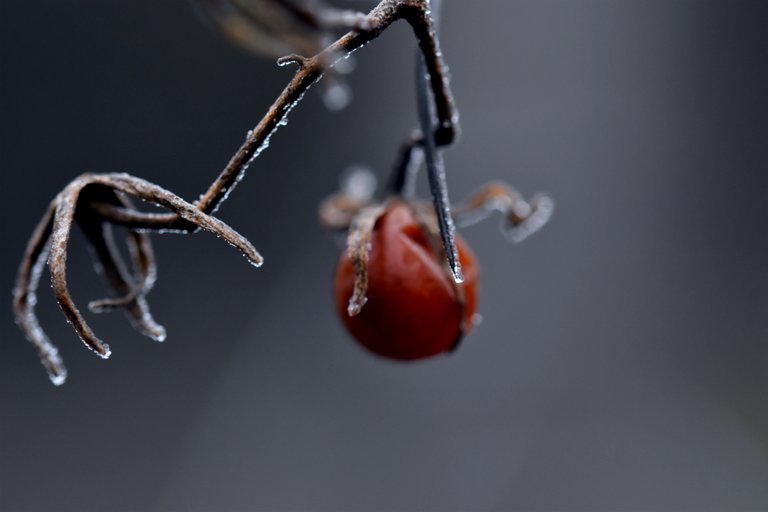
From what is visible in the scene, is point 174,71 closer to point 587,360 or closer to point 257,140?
point 587,360

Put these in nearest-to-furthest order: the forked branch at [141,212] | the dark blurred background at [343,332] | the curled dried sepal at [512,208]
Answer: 1. the forked branch at [141,212]
2. the curled dried sepal at [512,208]
3. the dark blurred background at [343,332]

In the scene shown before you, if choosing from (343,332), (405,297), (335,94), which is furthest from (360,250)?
(343,332)

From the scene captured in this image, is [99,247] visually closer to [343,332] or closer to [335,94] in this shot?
[335,94]

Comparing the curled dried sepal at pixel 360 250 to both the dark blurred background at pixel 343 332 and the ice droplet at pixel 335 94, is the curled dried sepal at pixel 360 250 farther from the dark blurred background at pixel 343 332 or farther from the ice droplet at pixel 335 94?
the dark blurred background at pixel 343 332

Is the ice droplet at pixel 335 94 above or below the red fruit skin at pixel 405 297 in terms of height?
above

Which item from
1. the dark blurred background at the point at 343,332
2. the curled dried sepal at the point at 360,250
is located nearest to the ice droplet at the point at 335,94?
the curled dried sepal at the point at 360,250

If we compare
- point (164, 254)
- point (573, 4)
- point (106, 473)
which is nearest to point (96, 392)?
point (106, 473)
